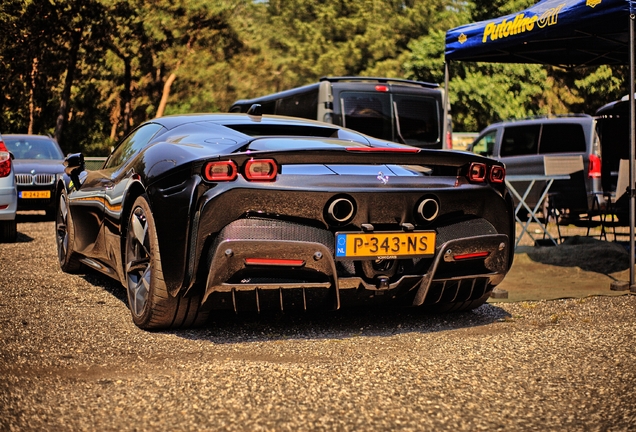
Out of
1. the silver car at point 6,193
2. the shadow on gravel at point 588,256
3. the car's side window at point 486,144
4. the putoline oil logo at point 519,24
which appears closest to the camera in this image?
the putoline oil logo at point 519,24

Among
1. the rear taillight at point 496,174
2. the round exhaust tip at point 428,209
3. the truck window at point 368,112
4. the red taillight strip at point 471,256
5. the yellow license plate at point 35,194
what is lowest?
the yellow license plate at point 35,194

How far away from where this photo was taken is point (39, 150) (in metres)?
16.3

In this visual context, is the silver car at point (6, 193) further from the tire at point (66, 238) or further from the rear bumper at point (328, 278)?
the rear bumper at point (328, 278)

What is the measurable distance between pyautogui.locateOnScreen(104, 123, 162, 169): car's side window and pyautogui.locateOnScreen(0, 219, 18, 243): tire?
4180 mm

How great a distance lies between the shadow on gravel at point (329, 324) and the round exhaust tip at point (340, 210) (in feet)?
2.40

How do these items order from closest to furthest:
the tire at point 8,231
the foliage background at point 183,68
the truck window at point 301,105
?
the tire at point 8,231 < the truck window at point 301,105 < the foliage background at point 183,68

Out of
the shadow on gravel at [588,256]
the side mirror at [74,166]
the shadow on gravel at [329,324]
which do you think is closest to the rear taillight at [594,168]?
the shadow on gravel at [588,256]

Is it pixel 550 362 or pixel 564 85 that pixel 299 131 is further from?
pixel 564 85

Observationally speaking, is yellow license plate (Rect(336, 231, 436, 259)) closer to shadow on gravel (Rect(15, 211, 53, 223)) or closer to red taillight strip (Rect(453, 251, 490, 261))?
red taillight strip (Rect(453, 251, 490, 261))

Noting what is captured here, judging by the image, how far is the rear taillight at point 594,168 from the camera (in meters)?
14.2

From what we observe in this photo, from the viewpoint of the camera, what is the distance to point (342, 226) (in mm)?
4820

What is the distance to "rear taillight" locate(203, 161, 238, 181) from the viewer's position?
4629 millimetres

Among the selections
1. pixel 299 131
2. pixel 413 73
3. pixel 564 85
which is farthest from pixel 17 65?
pixel 299 131

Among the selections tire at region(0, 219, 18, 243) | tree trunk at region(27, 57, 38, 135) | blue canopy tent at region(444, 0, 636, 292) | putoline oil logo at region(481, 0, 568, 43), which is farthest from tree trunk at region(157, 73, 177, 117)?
putoline oil logo at region(481, 0, 568, 43)
